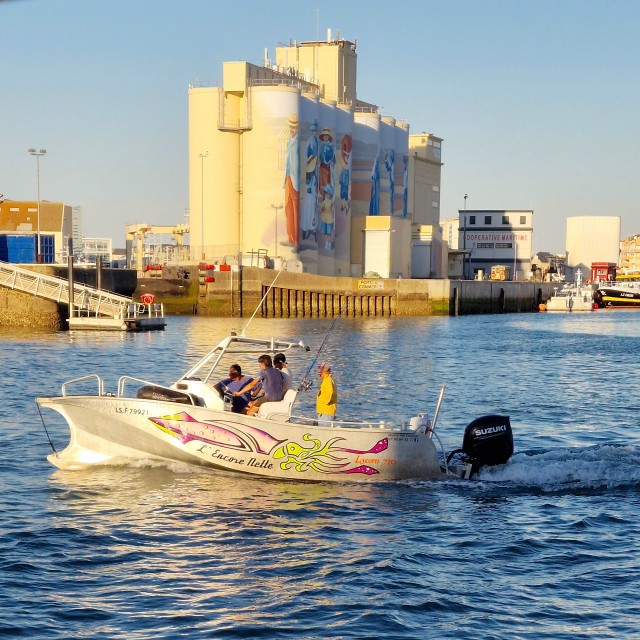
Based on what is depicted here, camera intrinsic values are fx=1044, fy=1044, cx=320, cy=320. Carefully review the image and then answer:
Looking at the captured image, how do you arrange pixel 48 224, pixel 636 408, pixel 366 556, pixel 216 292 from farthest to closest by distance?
pixel 48 224 < pixel 216 292 < pixel 636 408 < pixel 366 556

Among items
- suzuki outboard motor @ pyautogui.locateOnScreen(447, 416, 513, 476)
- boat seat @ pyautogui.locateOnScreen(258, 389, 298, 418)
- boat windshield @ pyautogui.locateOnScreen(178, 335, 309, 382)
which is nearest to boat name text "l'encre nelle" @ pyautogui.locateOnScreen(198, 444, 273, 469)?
boat seat @ pyautogui.locateOnScreen(258, 389, 298, 418)

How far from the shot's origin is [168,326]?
6475 centimetres

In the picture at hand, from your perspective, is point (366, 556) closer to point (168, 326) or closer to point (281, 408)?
point (281, 408)

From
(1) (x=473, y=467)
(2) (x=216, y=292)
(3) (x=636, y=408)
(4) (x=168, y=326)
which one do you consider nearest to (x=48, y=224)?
(2) (x=216, y=292)

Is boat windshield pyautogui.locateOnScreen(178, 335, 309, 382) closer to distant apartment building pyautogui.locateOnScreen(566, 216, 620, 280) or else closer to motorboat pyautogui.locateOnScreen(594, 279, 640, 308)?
motorboat pyautogui.locateOnScreen(594, 279, 640, 308)

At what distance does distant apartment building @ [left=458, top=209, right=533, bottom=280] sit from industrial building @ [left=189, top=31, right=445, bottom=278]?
145 feet

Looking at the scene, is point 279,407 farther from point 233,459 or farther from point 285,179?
point 285,179

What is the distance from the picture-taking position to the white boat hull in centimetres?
1784

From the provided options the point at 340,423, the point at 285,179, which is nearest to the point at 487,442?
the point at 340,423

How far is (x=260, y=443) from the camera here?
17906mm

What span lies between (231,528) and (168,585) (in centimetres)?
251

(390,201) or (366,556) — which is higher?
(390,201)

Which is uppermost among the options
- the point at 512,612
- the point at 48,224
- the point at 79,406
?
the point at 48,224

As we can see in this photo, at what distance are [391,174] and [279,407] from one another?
90054 mm
